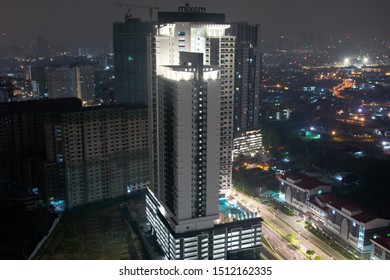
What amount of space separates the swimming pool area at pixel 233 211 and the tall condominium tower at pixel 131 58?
4212 millimetres

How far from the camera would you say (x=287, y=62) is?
10789 mm

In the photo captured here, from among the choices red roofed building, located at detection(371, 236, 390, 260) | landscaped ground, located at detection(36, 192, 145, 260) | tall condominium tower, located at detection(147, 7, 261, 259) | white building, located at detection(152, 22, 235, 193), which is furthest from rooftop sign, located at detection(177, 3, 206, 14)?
red roofed building, located at detection(371, 236, 390, 260)

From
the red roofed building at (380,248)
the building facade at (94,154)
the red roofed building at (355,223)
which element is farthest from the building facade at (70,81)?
the red roofed building at (380,248)

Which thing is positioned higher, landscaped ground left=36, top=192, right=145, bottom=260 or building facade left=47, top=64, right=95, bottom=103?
building facade left=47, top=64, right=95, bottom=103

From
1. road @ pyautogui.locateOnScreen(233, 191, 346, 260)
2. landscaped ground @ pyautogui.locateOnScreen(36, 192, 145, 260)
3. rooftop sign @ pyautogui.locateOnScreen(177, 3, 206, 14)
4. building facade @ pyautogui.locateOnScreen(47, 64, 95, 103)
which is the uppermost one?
rooftop sign @ pyautogui.locateOnScreen(177, 3, 206, 14)

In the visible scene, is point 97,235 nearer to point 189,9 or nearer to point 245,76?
point 189,9

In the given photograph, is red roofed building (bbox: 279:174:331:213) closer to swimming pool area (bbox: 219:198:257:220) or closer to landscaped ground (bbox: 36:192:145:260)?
swimming pool area (bbox: 219:198:257:220)

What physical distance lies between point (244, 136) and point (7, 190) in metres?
4.89

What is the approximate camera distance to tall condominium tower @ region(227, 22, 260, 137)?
336 inches

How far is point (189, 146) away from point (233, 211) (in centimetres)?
111

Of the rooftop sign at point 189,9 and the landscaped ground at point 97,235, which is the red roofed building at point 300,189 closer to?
the landscaped ground at point 97,235

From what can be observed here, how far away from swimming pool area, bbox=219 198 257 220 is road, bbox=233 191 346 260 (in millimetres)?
632

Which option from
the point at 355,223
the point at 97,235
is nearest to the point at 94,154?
the point at 97,235

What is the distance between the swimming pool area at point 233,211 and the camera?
452 cm
